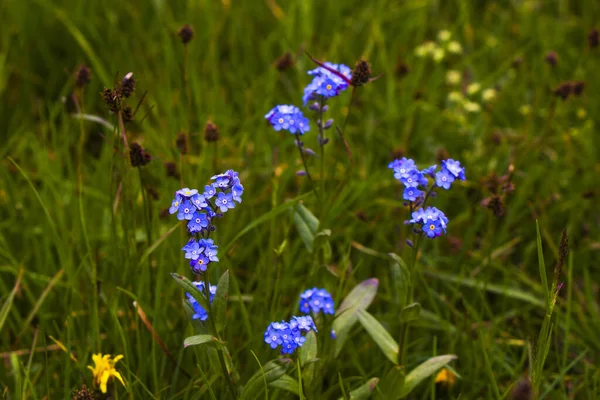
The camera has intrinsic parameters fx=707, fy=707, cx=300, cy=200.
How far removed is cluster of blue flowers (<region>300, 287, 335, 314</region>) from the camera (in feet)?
8.50

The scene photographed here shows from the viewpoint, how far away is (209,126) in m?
3.01

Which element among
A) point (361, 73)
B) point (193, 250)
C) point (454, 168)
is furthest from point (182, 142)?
point (454, 168)

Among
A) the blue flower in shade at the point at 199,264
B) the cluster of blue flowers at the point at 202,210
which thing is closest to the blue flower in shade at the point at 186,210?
the cluster of blue flowers at the point at 202,210

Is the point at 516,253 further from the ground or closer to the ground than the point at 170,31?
closer to the ground

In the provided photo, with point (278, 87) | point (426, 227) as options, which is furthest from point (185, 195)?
point (278, 87)

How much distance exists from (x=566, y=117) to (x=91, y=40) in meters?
3.14

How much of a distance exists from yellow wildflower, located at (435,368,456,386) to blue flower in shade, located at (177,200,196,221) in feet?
4.50

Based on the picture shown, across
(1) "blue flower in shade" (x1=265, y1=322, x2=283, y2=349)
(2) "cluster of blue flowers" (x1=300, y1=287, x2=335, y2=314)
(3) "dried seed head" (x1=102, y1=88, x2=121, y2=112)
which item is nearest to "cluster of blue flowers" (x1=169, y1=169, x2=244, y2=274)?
(1) "blue flower in shade" (x1=265, y1=322, x2=283, y2=349)

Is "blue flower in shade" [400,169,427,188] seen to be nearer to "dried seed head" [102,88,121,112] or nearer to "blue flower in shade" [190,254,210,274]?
"blue flower in shade" [190,254,210,274]

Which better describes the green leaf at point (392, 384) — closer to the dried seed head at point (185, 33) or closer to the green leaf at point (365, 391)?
the green leaf at point (365, 391)

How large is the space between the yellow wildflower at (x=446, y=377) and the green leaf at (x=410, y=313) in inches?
19.9

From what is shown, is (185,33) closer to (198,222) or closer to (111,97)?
(111,97)

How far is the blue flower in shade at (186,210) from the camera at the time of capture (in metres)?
2.11

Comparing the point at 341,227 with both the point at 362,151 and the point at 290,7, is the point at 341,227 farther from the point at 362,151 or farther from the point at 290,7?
the point at 290,7
